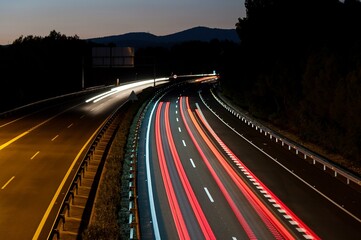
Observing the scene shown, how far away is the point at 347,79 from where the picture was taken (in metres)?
35.8

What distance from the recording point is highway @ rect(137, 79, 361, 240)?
2027 cm

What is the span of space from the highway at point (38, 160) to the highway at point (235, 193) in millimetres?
4389

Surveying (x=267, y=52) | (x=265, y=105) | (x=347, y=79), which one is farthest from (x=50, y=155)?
(x=267, y=52)

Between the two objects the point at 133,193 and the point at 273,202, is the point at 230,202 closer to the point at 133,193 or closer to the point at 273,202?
the point at 273,202

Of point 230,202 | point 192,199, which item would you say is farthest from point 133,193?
point 230,202

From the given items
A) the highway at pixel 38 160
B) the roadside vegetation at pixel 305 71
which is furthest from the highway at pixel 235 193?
the highway at pixel 38 160

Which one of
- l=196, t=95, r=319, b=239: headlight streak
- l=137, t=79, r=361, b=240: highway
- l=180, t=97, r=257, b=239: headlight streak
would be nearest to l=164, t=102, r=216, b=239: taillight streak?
l=137, t=79, r=361, b=240: highway

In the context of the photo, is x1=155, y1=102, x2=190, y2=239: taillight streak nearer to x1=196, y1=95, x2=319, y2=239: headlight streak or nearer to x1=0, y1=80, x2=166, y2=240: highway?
x1=196, y1=95, x2=319, y2=239: headlight streak

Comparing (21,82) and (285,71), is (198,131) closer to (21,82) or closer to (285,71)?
(285,71)

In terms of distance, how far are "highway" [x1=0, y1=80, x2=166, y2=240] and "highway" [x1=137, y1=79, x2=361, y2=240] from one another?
439cm

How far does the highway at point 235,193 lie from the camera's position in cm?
2027

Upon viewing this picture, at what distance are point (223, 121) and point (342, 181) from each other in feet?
95.1

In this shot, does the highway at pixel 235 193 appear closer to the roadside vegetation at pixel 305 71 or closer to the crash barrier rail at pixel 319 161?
the crash barrier rail at pixel 319 161

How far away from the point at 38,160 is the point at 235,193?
44.9 feet
